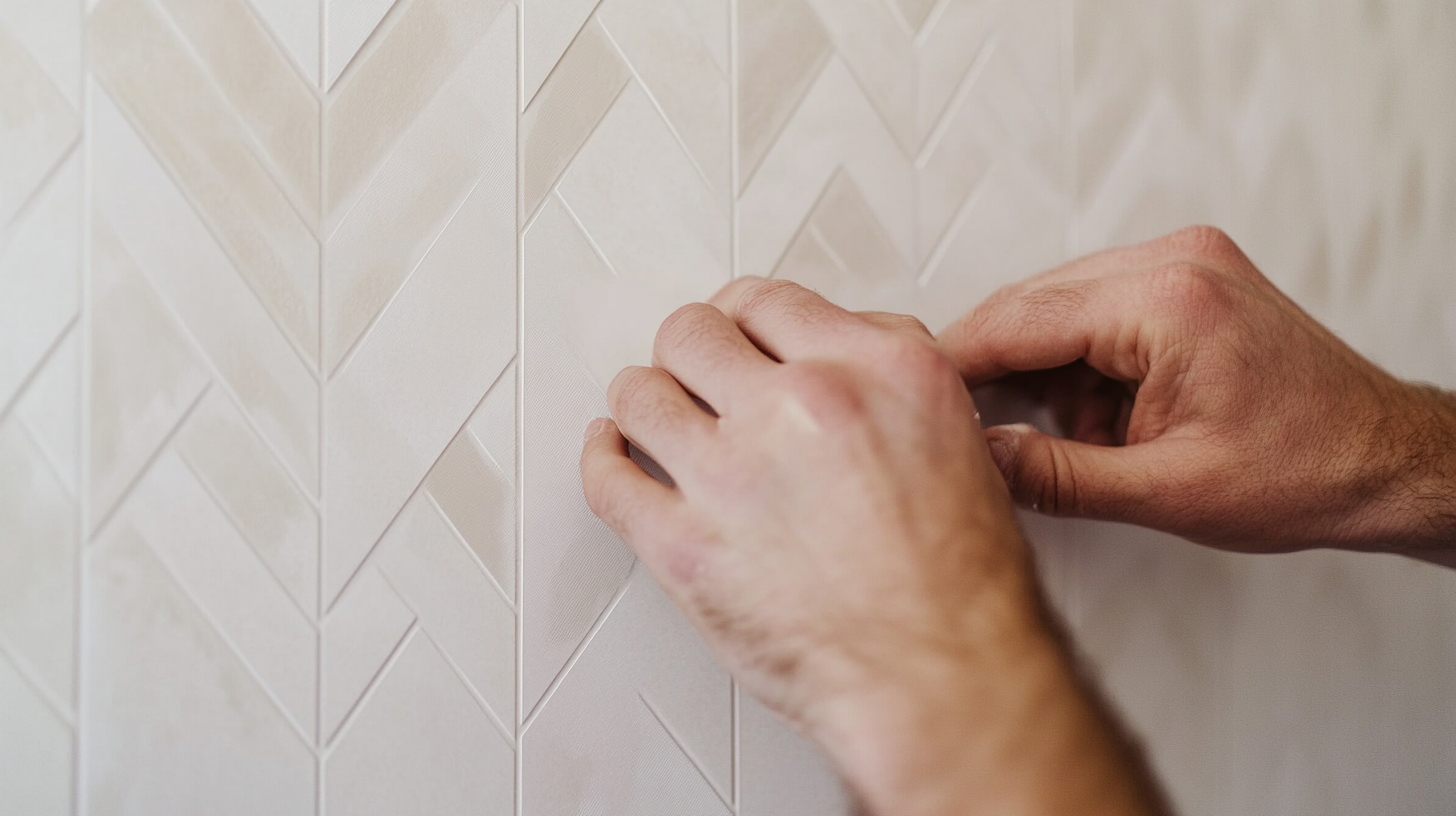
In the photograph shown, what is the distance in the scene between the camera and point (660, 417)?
20.1 inches

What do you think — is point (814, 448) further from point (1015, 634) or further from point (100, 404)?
point (100, 404)

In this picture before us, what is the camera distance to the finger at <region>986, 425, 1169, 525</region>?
0.58 metres

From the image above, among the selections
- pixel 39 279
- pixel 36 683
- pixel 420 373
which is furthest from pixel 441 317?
pixel 36 683

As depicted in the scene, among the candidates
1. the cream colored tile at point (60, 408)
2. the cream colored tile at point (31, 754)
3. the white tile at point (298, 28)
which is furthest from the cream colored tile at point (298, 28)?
the cream colored tile at point (31, 754)

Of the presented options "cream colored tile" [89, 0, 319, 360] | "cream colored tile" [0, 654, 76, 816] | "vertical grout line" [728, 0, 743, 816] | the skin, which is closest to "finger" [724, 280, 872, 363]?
the skin

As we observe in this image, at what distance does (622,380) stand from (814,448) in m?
0.17

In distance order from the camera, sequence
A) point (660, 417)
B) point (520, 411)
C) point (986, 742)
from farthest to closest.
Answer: point (520, 411)
point (660, 417)
point (986, 742)

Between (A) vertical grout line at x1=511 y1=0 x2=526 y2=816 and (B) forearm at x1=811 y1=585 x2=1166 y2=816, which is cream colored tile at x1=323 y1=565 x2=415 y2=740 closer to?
(A) vertical grout line at x1=511 y1=0 x2=526 y2=816

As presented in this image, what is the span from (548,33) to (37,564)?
52cm

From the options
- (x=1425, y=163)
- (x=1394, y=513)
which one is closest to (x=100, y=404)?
(x=1394, y=513)

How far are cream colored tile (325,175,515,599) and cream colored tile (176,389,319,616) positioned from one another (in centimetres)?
2

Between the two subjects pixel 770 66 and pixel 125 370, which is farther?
pixel 770 66

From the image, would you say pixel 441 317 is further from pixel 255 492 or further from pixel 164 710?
pixel 164 710

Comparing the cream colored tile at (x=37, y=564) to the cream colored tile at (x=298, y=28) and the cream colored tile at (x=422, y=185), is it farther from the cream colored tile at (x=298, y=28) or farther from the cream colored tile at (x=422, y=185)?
the cream colored tile at (x=298, y=28)
